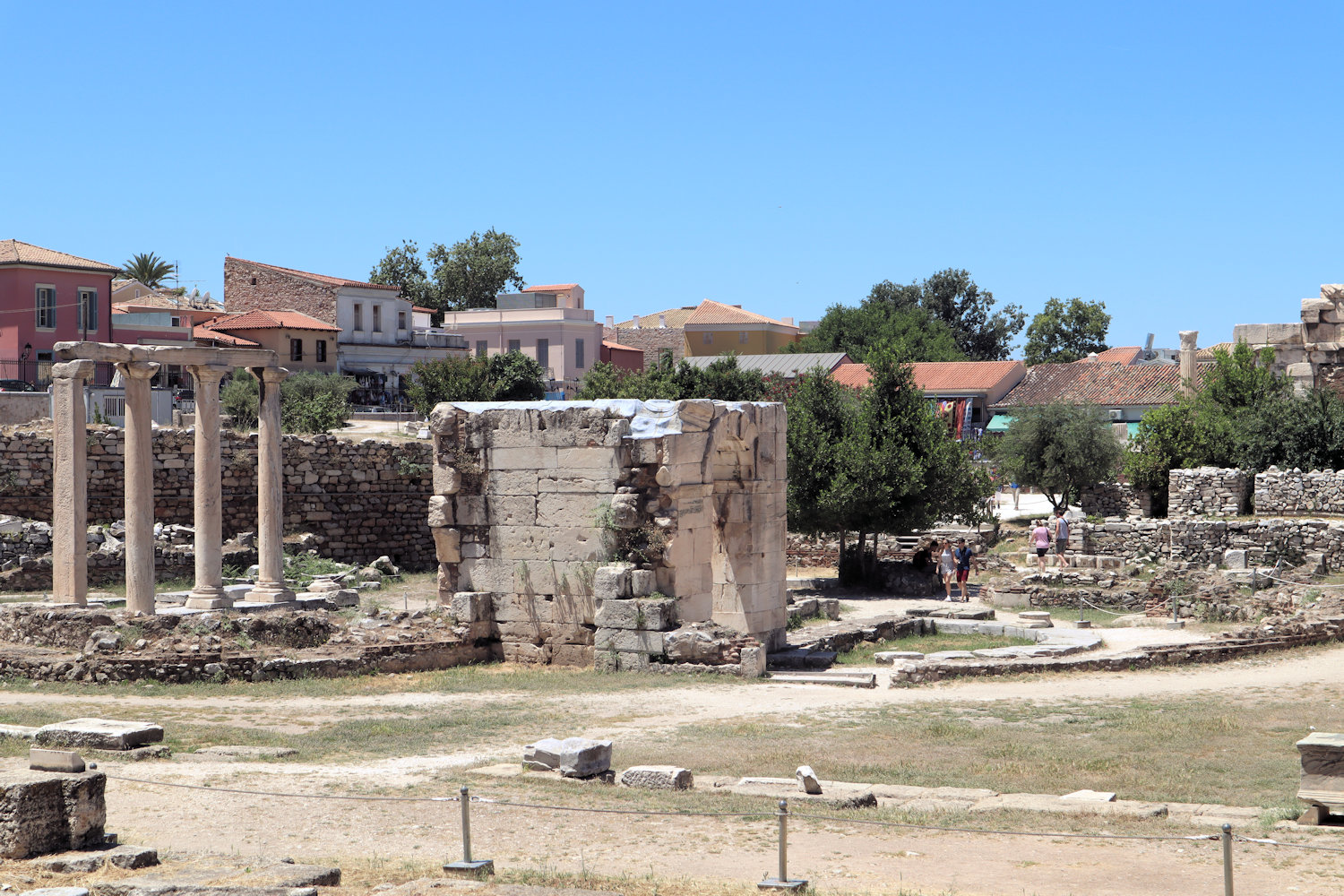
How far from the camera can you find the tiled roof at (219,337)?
4700 centimetres

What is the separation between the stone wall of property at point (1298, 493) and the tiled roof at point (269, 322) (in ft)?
118

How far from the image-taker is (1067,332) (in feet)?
276

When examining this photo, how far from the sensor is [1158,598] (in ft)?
81.3

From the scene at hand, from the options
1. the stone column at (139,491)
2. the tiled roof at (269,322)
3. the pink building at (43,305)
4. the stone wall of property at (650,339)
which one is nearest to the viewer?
the stone column at (139,491)

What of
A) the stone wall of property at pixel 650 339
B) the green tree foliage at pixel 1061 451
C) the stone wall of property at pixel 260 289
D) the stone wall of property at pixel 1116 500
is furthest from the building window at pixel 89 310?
the stone wall of property at pixel 650 339

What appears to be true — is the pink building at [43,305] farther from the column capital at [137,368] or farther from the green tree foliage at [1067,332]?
the green tree foliage at [1067,332]

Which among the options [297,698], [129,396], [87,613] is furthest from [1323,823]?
[129,396]

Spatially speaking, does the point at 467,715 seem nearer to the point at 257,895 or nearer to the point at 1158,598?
the point at 257,895

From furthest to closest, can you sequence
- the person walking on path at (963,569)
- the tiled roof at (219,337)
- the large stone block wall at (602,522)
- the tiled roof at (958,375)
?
the tiled roof at (958,375)
the tiled roof at (219,337)
the person walking on path at (963,569)
the large stone block wall at (602,522)

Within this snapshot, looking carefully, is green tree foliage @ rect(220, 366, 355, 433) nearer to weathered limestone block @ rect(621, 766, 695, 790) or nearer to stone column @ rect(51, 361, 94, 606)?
stone column @ rect(51, 361, 94, 606)

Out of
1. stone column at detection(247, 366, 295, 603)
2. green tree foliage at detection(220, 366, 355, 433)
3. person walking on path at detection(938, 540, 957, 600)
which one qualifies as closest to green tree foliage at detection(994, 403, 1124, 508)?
person walking on path at detection(938, 540, 957, 600)

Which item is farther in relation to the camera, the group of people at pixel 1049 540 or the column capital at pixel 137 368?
the group of people at pixel 1049 540

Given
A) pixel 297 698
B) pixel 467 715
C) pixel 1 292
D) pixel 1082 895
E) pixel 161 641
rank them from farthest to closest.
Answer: pixel 1 292
pixel 161 641
pixel 297 698
pixel 467 715
pixel 1082 895

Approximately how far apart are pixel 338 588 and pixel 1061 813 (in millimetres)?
16716
